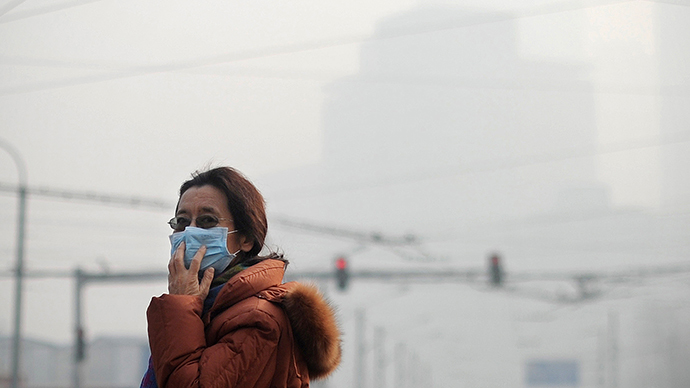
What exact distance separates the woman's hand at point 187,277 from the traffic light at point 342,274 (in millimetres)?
18565

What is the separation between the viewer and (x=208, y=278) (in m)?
2.86

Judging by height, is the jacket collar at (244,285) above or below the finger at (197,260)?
below

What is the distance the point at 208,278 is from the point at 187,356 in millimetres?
302

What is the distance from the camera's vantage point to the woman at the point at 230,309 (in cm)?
262

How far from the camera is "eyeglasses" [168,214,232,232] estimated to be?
2.96m

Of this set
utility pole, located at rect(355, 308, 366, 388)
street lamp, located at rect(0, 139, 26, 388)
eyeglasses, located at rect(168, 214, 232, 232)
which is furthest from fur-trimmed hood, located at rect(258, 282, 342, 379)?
utility pole, located at rect(355, 308, 366, 388)

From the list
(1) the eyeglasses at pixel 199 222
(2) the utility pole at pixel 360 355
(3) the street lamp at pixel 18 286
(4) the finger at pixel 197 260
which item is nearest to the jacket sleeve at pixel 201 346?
(4) the finger at pixel 197 260

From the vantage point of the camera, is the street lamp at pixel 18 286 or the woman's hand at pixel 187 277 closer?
the woman's hand at pixel 187 277

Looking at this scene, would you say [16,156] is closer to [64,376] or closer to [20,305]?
[20,305]

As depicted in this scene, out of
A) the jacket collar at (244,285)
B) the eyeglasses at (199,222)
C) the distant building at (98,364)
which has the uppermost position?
the eyeglasses at (199,222)

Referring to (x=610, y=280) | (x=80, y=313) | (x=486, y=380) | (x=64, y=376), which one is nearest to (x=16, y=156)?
(x=80, y=313)

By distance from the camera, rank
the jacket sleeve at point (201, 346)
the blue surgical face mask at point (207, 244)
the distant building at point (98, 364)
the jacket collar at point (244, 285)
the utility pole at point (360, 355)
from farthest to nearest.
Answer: the distant building at point (98, 364) → the utility pole at point (360, 355) → the blue surgical face mask at point (207, 244) → the jacket collar at point (244, 285) → the jacket sleeve at point (201, 346)

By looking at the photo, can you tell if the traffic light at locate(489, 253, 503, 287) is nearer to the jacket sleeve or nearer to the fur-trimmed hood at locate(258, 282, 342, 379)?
the fur-trimmed hood at locate(258, 282, 342, 379)

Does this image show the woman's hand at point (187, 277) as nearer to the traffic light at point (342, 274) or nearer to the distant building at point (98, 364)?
the traffic light at point (342, 274)
